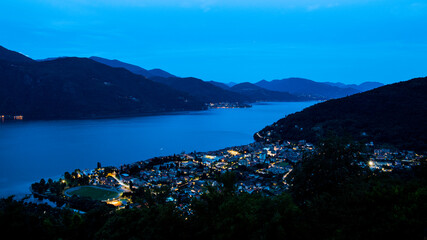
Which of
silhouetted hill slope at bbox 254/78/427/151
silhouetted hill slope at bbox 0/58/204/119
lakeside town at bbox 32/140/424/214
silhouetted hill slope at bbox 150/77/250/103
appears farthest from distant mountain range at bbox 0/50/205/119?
lakeside town at bbox 32/140/424/214

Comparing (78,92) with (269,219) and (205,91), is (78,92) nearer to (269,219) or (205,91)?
(205,91)

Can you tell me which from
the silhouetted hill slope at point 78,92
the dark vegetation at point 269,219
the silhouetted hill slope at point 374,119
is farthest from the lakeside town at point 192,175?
the silhouetted hill slope at point 78,92

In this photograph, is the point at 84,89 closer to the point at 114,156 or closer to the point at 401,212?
the point at 114,156

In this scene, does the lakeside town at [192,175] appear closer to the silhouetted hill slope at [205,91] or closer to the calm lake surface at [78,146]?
the calm lake surface at [78,146]

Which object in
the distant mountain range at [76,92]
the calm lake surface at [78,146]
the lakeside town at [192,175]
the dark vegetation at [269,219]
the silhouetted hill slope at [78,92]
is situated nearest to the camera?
the dark vegetation at [269,219]

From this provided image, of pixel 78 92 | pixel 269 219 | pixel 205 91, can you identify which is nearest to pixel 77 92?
pixel 78 92

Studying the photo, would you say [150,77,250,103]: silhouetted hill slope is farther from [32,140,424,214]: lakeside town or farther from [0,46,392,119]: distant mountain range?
[32,140,424,214]: lakeside town

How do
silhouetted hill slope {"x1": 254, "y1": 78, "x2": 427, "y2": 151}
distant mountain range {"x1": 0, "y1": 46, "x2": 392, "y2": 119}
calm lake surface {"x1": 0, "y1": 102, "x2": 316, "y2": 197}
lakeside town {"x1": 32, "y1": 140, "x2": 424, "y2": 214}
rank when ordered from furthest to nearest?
distant mountain range {"x1": 0, "y1": 46, "x2": 392, "y2": 119} → silhouetted hill slope {"x1": 254, "y1": 78, "x2": 427, "y2": 151} → calm lake surface {"x1": 0, "y1": 102, "x2": 316, "y2": 197} → lakeside town {"x1": 32, "y1": 140, "x2": 424, "y2": 214}
